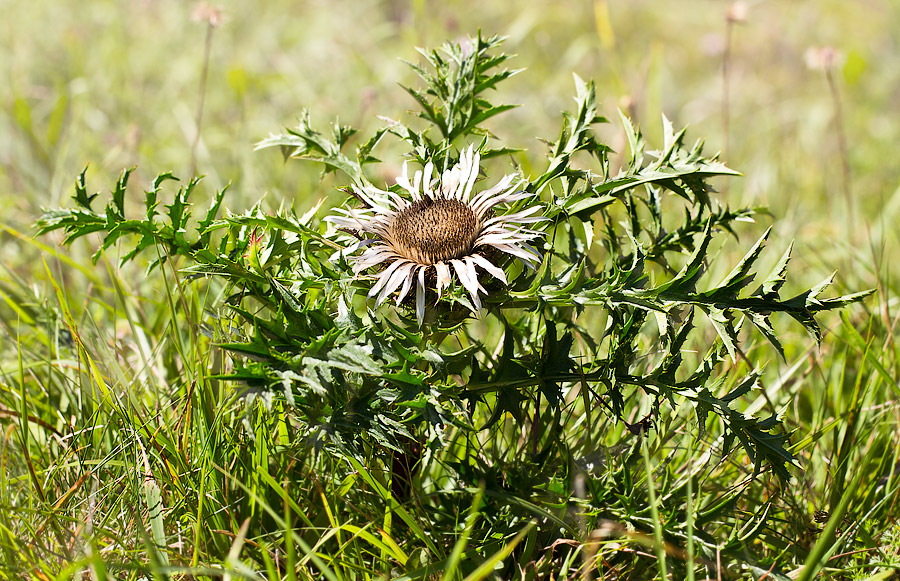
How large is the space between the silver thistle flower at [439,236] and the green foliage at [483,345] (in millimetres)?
67

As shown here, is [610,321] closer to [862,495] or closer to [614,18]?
[862,495]

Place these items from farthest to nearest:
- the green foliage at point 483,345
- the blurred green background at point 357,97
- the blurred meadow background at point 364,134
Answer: the blurred green background at point 357,97 → the blurred meadow background at point 364,134 → the green foliage at point 483,345

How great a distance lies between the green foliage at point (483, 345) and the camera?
1536mm

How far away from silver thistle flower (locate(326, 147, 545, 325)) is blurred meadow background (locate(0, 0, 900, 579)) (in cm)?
47

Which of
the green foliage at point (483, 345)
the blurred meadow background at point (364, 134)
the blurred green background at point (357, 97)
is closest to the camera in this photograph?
the green foliage at point (483, 345)

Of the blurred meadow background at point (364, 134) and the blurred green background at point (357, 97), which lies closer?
the blurred meadow background at point (364, 134)

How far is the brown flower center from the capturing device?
63.7 inches

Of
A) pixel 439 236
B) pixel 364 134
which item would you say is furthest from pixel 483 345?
pixel 364 134

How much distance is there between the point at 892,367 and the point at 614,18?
8.02m

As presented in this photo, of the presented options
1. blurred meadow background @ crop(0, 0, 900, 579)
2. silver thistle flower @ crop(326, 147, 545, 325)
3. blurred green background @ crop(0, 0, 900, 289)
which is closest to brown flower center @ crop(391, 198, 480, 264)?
silver thistle flower @ crop(326, 147, 545, 325)

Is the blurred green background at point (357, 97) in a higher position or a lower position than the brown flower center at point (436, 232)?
higher

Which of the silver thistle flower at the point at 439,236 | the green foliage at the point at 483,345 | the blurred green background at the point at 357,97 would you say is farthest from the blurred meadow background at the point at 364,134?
the silver thistle flower at the point at 439,236

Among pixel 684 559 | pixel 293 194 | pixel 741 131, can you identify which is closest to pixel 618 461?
pixel 684 559

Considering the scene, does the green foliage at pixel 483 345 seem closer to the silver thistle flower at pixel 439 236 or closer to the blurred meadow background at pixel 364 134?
the silver thistle flower at pixel 439 236
